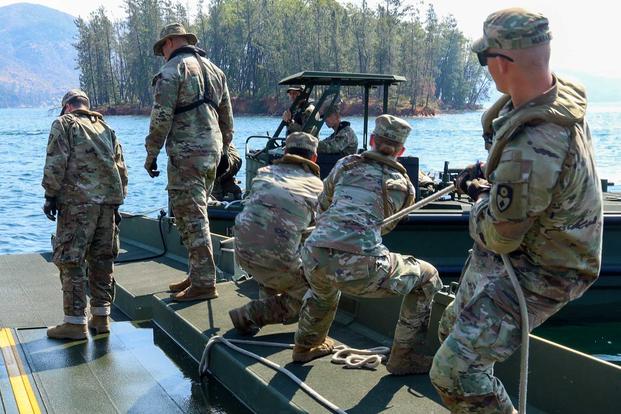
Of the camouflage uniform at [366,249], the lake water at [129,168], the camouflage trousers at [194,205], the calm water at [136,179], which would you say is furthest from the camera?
the lake water at [129,168]

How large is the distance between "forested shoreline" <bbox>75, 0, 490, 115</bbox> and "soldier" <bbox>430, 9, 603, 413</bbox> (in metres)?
64.0

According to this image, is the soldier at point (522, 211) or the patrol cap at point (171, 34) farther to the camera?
the patrol cap at point (171, 34)

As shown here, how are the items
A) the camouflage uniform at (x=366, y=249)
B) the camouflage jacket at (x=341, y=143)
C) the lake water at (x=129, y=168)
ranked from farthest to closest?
1. the lake water at (x=129, y=168)
2. the camouflage jacket at (x=341, y=143)
3. the camouflage uniform at (x=366, y=249)

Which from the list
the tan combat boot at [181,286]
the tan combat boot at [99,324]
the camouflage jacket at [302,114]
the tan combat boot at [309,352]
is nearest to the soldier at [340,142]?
the camouflage jacket at [302,114]

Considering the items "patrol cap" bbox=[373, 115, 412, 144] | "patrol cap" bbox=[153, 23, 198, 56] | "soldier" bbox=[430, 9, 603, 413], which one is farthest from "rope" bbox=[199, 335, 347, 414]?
"patrol cap" bbox=[153, 23, 198, 56]

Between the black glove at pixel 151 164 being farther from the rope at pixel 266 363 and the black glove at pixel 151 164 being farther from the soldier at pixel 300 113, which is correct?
the soldier at pixel 300 113

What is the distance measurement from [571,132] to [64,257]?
371 centimetres

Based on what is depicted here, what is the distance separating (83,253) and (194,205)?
0.82 metres

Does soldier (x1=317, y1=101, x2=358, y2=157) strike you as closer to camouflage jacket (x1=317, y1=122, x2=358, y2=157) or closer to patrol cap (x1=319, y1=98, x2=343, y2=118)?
camouflage jacket (x1=317, y1=122, x2=358, y2=157)

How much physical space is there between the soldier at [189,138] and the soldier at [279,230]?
86 centimetres

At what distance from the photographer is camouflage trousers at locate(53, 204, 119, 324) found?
17.5 ft

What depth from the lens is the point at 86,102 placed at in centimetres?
554

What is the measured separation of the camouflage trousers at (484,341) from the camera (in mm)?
2752

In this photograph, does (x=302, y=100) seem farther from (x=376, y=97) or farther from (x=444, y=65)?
(x=444, y=65)
